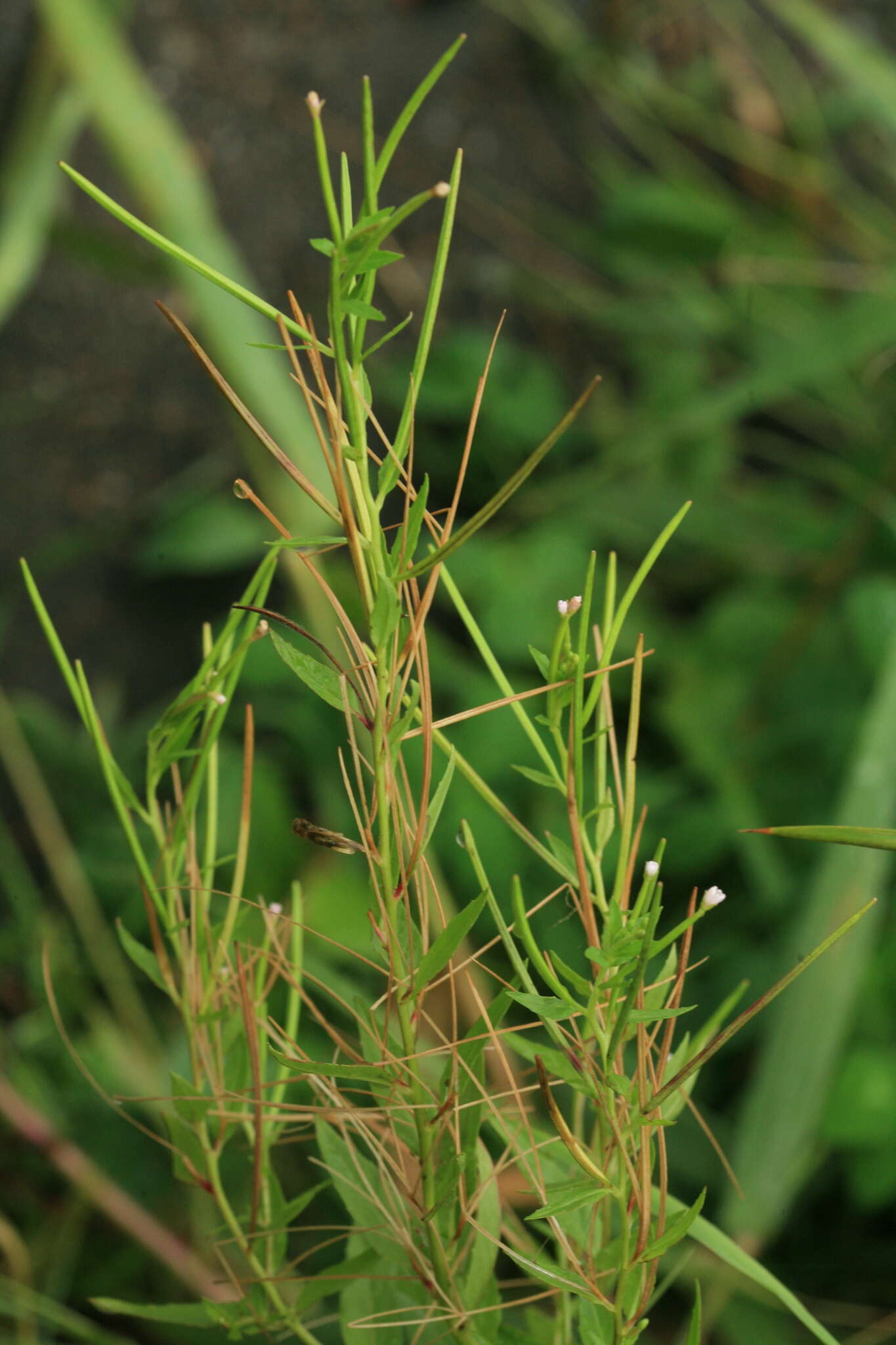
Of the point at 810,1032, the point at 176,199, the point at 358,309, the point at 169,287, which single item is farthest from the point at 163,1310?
the point at 169,287

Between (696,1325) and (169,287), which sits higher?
(696,1325)

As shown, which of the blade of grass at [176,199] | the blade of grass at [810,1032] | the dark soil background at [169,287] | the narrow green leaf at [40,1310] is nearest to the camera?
the narrow green leaf at [40,1310]

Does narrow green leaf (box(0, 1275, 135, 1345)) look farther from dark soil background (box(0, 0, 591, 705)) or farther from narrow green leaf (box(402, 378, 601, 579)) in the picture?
dark soil background (box(0, 0, 591, 705))

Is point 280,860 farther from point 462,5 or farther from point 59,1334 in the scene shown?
point 462,5

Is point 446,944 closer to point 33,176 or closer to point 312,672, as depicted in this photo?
point 312,672

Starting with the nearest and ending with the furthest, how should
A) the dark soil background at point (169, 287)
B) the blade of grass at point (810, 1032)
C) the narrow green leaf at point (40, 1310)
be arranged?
the narrow green leaf at point (40, 1310) → the blade of grass at point (810, 1032) → the dark soil background at point (169, 287)

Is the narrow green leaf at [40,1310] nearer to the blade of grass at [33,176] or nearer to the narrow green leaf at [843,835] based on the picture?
the narrow green leaf at [843,835]

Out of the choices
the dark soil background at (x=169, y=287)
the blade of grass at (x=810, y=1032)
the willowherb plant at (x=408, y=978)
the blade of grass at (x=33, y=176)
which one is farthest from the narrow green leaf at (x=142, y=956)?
the dark soil background at (x=169, y=287)

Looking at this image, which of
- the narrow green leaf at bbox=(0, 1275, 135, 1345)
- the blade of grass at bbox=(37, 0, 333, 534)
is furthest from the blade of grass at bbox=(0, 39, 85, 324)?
the narrow green leaf at bbox=(0, 1275, 135, 1345)
